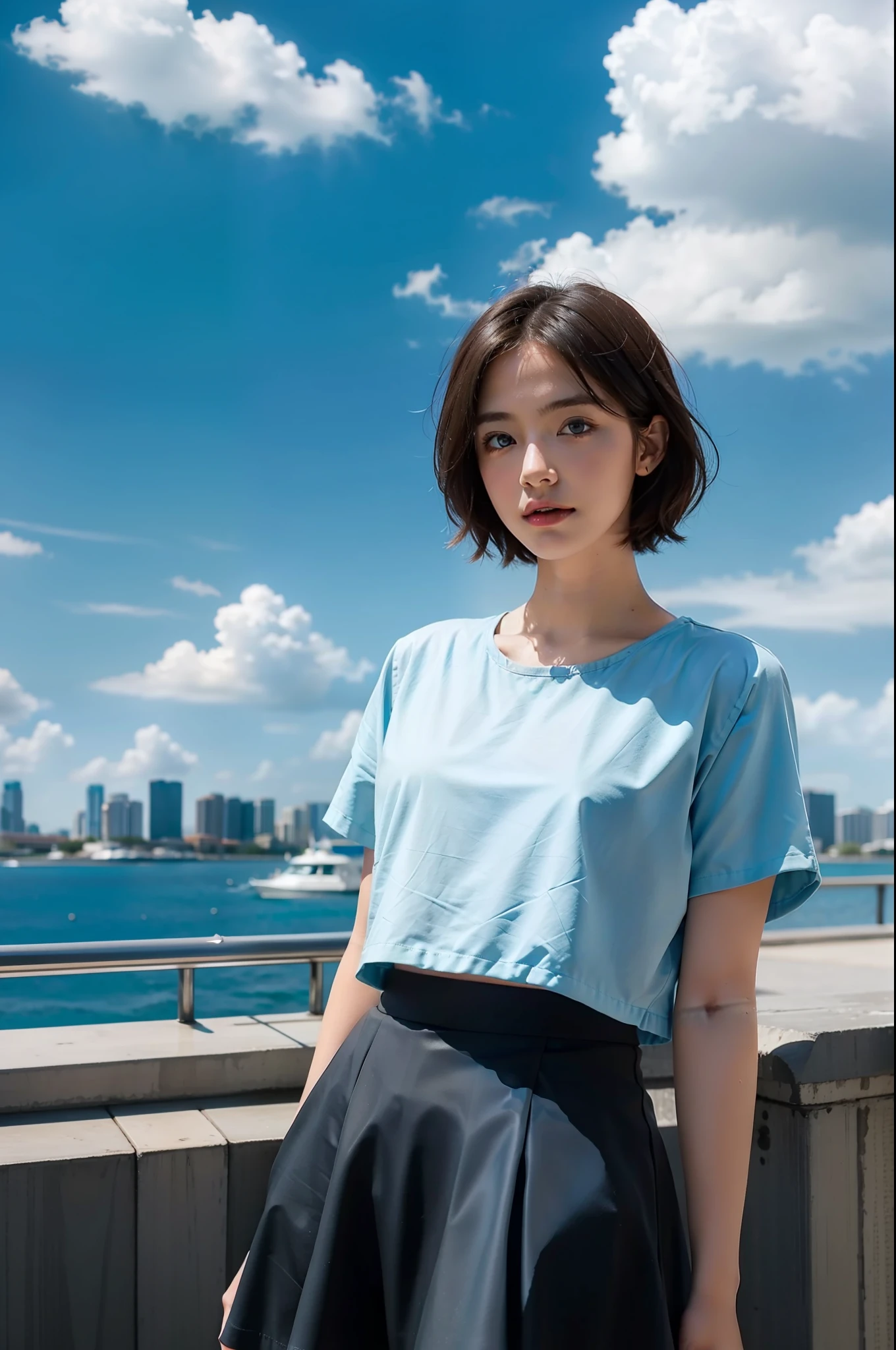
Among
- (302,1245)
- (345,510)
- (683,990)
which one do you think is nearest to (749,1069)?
(683,990)

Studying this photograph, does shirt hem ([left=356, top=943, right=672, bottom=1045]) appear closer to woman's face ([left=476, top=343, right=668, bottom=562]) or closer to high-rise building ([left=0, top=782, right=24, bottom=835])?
woman's face ([left=476, top=343, right=668, bottom=562])

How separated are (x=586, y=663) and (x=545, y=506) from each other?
6.7 inches

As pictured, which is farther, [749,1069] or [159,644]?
[159,644]

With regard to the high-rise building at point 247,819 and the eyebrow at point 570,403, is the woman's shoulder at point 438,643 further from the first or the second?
the high-rise building at point 247,819

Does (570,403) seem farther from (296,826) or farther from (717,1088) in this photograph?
(296,826)

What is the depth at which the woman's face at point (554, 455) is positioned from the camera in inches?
42.1

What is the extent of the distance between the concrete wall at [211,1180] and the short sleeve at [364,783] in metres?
0.45

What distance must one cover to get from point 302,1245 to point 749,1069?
18.3 inches

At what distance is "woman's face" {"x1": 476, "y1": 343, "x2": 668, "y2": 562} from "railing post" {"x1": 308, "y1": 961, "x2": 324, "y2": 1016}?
976 millimetres

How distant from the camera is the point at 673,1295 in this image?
99 cm

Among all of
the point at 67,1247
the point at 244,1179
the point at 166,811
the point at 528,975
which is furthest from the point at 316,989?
the point at 166,811

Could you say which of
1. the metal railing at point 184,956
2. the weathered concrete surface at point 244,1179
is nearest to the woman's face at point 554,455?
the metal railing at point 184,956

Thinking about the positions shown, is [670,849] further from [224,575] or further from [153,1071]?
[224,575]

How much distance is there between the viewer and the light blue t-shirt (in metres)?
0.96
